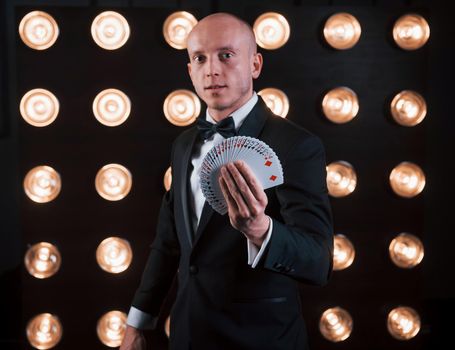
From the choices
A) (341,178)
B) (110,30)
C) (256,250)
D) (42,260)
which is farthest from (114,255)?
(256,250)

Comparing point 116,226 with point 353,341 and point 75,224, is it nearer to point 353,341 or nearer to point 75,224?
point 75,224

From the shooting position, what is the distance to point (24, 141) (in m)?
2.22

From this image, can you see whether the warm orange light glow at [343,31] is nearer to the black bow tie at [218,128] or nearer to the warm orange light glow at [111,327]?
the black bow tie at [218,128]

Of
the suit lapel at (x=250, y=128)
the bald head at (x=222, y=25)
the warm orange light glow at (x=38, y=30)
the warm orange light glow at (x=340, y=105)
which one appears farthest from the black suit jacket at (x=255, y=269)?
the warm orange light glow at (x=38, y=30)

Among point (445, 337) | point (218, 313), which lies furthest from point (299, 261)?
point (445, 337)

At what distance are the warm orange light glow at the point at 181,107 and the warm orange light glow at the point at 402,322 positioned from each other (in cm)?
134

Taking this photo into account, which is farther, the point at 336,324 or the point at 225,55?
the point at 336,324

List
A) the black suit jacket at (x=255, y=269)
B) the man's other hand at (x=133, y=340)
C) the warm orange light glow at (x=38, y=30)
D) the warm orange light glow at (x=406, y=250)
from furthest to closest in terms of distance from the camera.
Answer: the warm orange light glow at (x=406, y=250) < the warm orange light glow at (x=38, y=30) < the man's other hand at (x=133, y=340) < the black suit jacket at (x=255, y=269)

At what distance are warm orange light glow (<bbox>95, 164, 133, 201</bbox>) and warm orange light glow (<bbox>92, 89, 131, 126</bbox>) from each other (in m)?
0.20

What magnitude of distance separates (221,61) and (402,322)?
5.51 feet

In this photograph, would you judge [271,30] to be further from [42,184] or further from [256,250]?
[256,250]

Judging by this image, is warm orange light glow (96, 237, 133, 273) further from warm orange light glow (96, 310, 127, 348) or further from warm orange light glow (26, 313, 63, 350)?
warm orange light glow (26, 313, 63, 350)

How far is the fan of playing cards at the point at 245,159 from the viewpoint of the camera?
3.58ft

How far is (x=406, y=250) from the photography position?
238cm
